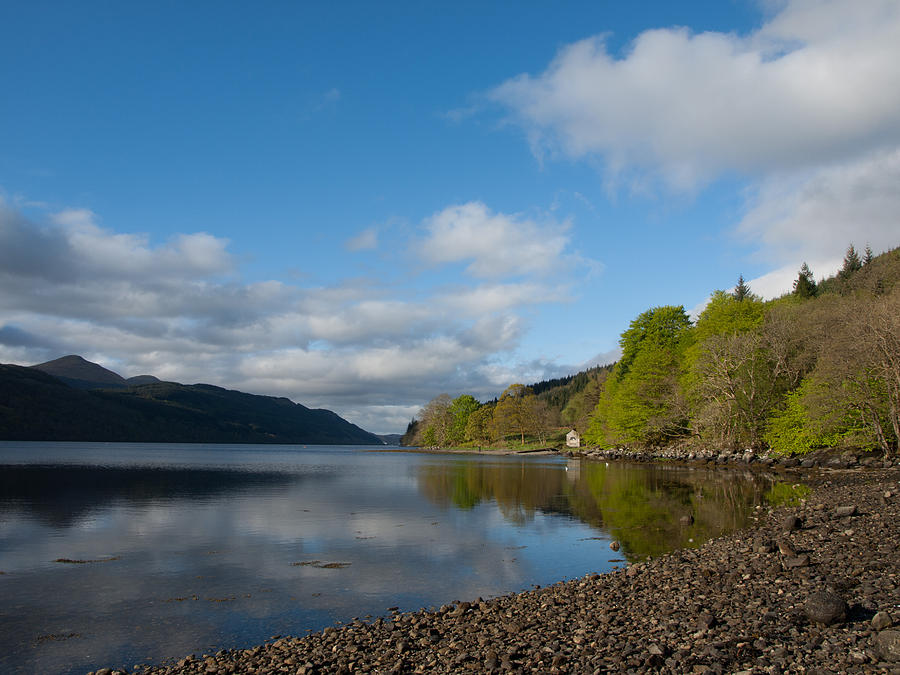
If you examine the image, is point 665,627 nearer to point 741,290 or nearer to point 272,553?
point 272,553

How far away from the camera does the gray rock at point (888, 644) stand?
27.3 ft

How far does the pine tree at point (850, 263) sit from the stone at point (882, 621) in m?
121

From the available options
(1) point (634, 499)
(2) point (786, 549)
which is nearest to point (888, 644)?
(2) point (786, 549)

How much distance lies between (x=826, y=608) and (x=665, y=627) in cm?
283

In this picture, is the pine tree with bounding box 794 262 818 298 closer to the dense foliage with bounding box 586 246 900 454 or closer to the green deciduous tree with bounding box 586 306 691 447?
the dense foliage with bounding box 586 246 900 454

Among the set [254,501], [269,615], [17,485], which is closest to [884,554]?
[269,615]

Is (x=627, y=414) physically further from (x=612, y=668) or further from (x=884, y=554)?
(x=612, y=668)

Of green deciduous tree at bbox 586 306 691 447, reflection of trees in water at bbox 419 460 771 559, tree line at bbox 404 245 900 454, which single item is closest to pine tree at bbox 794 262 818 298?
tree line at bbox 404 245 900 454

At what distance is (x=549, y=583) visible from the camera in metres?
17.7

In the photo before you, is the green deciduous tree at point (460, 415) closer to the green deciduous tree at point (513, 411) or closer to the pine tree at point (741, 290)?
the green deciduous tree at point (513, 411)

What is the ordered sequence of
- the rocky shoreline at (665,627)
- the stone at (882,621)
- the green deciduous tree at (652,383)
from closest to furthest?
the rocky shoreline at (665,627)
the stone at (882,621)
the green deciduous tree at (652,383)

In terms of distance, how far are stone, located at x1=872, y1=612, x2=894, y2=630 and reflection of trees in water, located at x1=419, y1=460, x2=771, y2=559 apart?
11.5 m

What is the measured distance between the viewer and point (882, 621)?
375 inches

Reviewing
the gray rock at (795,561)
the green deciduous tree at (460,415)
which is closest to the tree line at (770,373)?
the gray rock at (795,561)
